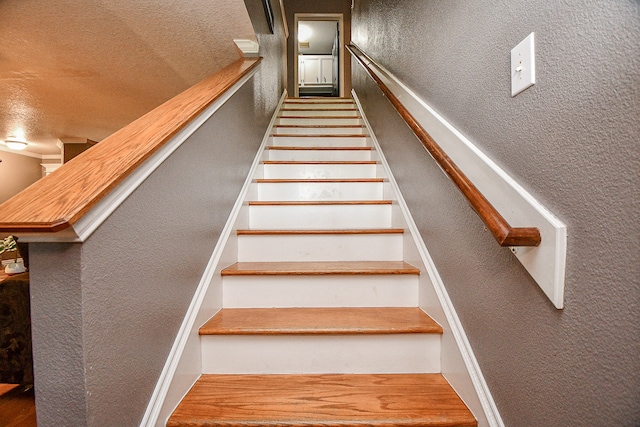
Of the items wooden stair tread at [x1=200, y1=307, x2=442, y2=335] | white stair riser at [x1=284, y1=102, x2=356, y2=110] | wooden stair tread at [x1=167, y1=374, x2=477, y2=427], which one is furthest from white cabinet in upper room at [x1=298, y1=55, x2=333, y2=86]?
wooden stair tread at [x1=167, y1=374, x2=477, y2=427]

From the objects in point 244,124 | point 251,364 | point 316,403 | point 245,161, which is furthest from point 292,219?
point 316,403

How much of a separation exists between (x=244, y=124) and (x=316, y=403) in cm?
149

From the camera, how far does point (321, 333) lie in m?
1.07

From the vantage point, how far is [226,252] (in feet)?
4.63

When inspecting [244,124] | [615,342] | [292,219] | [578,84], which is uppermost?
[244,124]

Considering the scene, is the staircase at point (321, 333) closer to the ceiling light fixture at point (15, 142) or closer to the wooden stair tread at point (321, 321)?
the wooden stair tread at point (321, 321)

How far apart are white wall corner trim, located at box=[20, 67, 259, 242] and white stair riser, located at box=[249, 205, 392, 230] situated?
0.82 metres

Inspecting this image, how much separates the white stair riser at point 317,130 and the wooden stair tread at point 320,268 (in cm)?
174

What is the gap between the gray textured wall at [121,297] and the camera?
23.6 inches

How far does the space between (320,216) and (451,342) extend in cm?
97

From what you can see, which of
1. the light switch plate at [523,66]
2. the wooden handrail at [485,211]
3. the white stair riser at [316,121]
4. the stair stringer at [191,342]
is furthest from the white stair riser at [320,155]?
the light switch plate at [523,66]

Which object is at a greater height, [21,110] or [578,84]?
[21,110]

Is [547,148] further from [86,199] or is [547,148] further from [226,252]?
[226,252]

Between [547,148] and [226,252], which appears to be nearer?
[547,148]
